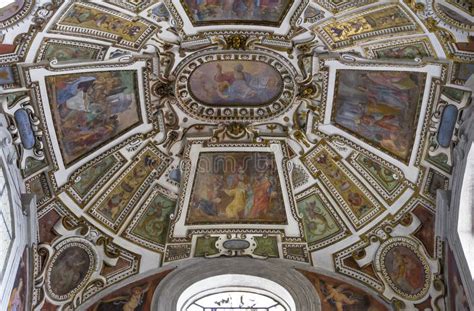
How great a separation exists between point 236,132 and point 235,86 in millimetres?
1076

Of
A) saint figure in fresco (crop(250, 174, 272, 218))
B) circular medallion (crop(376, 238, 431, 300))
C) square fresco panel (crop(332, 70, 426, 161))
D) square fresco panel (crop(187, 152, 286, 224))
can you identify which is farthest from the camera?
saint figure in fresco (crop(250, 174, 272, 218))

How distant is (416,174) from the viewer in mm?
17672

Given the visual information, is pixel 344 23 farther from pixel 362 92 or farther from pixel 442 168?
pixel 442 168

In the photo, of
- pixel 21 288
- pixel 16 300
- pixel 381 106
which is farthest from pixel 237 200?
pixel 16 300

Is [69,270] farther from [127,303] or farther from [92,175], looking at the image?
[92,175]

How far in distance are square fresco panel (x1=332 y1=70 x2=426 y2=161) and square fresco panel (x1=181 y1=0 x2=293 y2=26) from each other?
6.36 ft

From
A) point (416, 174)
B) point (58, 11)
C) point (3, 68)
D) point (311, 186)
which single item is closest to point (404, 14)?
point (416, 174)

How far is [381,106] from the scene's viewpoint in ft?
57.4

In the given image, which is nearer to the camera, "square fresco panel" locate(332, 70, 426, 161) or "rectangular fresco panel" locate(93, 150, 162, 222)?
"square fresco panel" locate(332, 70, 426, 161)

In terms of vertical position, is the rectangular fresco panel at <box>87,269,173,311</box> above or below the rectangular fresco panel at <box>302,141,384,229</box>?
below

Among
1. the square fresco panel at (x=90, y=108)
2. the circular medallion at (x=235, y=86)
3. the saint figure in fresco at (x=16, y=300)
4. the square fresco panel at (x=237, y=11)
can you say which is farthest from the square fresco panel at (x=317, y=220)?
the saint figure in fresco at (x=16, y=300)

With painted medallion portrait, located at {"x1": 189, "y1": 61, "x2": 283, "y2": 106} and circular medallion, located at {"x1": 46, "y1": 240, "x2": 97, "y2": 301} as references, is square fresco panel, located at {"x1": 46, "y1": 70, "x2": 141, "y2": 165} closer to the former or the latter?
painted medallion portrait, located at {"x1": 189, "y1": 61, "x2": 283, "y2": 106}

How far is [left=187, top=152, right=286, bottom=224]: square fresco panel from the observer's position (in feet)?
61.6

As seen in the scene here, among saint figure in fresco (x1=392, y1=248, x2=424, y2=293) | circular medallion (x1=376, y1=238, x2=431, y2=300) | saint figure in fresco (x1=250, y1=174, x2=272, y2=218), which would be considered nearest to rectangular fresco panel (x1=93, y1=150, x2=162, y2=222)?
saint figure in fresco (x1=250, y1=174, x2=272, y2=218)
